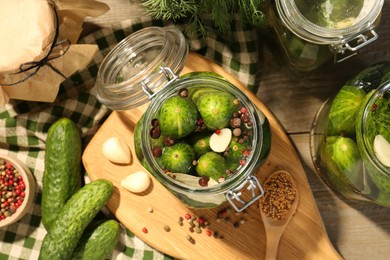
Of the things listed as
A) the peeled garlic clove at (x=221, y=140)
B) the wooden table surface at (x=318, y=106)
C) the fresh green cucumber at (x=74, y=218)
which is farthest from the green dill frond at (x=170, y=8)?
the fresh green cucumber at (x=74, y=218)

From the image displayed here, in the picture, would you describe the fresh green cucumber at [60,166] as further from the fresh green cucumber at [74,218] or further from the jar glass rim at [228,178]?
the jar glass rim at [228,178]

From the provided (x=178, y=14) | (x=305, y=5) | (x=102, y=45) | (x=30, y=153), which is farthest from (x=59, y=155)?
(x=305, y=5)

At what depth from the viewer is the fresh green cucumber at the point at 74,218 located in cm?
98

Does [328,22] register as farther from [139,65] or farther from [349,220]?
[349,220]

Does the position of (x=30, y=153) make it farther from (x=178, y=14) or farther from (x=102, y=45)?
(x=178, y=14)

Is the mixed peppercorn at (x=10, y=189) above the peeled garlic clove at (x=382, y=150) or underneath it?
underneath

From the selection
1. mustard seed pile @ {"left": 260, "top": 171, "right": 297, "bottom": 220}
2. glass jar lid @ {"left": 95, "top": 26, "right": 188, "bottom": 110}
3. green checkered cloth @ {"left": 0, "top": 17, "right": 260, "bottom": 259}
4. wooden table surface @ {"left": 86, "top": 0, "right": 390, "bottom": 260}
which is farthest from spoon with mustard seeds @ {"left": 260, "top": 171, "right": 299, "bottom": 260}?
glass jar lid @ {"left": 95, "top": 26, "right": 188, "bottom": 110}

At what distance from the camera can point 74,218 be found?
98 centimetres

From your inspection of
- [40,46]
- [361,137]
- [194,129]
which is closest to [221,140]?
[194,129]

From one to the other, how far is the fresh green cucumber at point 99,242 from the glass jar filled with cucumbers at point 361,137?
1.47ft

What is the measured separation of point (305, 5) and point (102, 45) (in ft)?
1.37

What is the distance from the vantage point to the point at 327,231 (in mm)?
1095

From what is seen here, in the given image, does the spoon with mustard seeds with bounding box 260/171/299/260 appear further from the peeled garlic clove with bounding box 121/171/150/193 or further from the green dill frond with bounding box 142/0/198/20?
the green dill frond with bounding box 142/0/198/20

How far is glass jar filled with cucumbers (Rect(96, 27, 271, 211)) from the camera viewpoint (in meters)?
0.83
